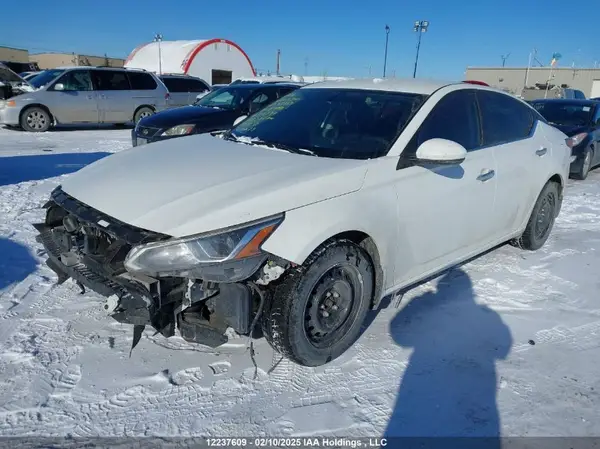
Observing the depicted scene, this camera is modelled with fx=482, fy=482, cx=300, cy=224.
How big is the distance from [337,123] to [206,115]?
16.6 feet

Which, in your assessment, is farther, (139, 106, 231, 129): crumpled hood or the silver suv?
the silver suv

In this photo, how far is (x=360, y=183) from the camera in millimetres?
2934

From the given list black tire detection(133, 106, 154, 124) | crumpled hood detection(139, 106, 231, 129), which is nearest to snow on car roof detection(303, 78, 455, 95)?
crumpled hood detection(139, 106, 231, 129)

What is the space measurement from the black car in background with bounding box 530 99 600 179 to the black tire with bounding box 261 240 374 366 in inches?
298

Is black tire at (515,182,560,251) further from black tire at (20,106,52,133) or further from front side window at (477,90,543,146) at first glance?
black tire at (20,106,52,133)

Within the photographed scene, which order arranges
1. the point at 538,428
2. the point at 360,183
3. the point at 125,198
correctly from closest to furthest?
the point at 538,428, the point at 125,198, the point at 360,183

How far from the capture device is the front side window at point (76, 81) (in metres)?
12.8

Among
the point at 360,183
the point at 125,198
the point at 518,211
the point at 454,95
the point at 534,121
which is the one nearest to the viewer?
the point at 125,198

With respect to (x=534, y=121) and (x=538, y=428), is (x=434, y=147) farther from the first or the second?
(x=534, y=121)

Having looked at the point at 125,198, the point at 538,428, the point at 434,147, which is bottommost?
the point at 538,428

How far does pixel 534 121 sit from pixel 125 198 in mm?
4065

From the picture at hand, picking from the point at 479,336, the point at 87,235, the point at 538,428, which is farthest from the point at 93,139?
the point at 538,428

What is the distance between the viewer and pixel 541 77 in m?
53.7

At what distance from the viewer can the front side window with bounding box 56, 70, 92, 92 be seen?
41.9ft
